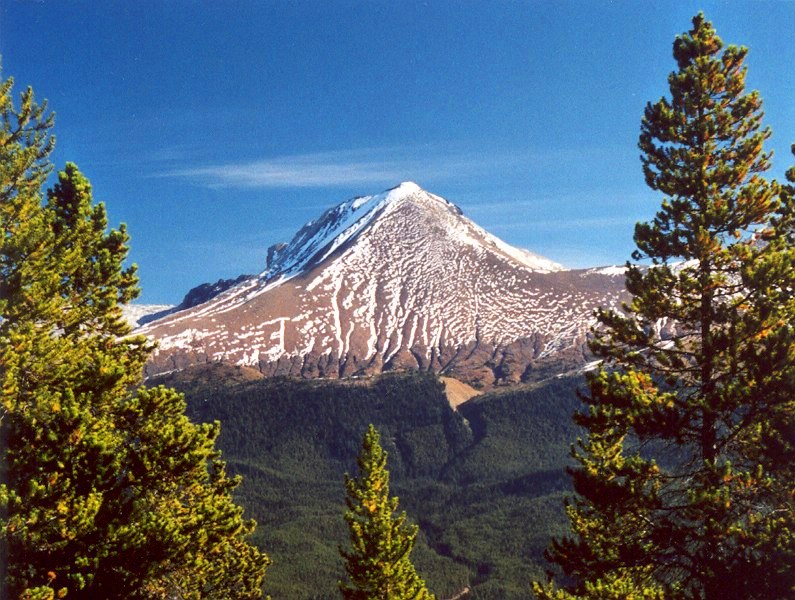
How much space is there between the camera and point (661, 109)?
77.5 ft

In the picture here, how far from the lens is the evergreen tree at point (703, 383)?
1947 centimetres

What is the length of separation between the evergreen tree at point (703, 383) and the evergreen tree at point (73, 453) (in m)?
12.6

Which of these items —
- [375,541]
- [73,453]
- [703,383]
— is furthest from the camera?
[375,541]

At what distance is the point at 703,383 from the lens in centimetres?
2142

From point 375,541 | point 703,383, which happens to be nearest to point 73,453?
point 703,383

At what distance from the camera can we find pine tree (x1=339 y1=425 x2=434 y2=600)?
34812 millimetres

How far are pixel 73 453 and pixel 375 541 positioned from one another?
829 inches

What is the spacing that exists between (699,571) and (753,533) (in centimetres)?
200

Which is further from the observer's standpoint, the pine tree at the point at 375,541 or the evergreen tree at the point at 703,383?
the pine tree at the point at 375,541

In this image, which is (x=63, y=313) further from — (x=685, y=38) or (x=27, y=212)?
(x=685, y=38)

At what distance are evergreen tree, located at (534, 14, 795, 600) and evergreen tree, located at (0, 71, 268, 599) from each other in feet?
41.2

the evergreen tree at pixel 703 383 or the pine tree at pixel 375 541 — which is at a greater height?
the evergreen tree at pixel 703 383

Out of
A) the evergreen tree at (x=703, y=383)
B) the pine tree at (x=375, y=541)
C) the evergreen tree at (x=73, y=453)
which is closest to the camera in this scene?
the evergreen tree at (x=73, y=453)

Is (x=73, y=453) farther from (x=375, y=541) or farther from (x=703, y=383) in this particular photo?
(x=375, y=541)
